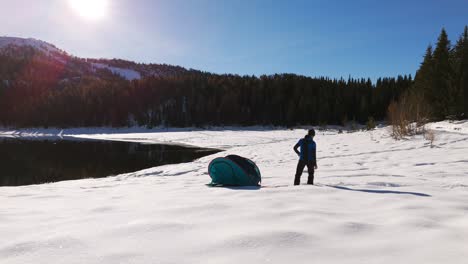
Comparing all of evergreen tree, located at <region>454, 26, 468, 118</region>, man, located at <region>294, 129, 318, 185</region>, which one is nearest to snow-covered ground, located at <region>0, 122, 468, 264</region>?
man, located at <region>294, 129, 318, 185</region>

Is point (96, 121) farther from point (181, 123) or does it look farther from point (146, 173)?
point (146, 173)

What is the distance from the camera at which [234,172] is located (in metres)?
8.46

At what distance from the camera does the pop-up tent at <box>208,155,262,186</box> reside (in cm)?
841

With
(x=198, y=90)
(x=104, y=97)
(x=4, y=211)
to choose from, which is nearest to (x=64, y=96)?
(x=104, y=97)

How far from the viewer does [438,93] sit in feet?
98.8

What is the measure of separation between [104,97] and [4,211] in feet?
333

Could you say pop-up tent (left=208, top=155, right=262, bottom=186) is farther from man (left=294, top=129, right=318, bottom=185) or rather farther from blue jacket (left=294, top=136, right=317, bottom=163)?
blue jacket (left=294, top=136, right=317, bottom=163)

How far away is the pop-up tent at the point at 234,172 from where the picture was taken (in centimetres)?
841

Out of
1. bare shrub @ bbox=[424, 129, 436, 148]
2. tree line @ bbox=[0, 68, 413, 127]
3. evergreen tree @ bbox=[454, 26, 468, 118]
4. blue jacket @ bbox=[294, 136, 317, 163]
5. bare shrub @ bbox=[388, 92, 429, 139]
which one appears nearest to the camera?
blue jacket @ bbox=[294, 136, 317, 163]

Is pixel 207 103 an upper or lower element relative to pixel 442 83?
upper

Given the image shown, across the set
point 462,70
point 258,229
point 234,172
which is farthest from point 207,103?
point 258,229

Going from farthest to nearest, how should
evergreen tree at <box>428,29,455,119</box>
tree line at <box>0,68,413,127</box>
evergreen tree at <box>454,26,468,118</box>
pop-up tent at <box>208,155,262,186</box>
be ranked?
tree line at <box>0,68,413,127</box> < evergreen tree at <box>428,29,455,119</box> < evergreen tree at <box>454,26,468,118</box> < pop-up tent at <box>208,155,262,186</box>

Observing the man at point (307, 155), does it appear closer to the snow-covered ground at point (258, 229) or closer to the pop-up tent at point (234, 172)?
the pop-up tent at point (234, 172)

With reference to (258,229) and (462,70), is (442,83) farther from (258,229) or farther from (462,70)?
(258,229)
